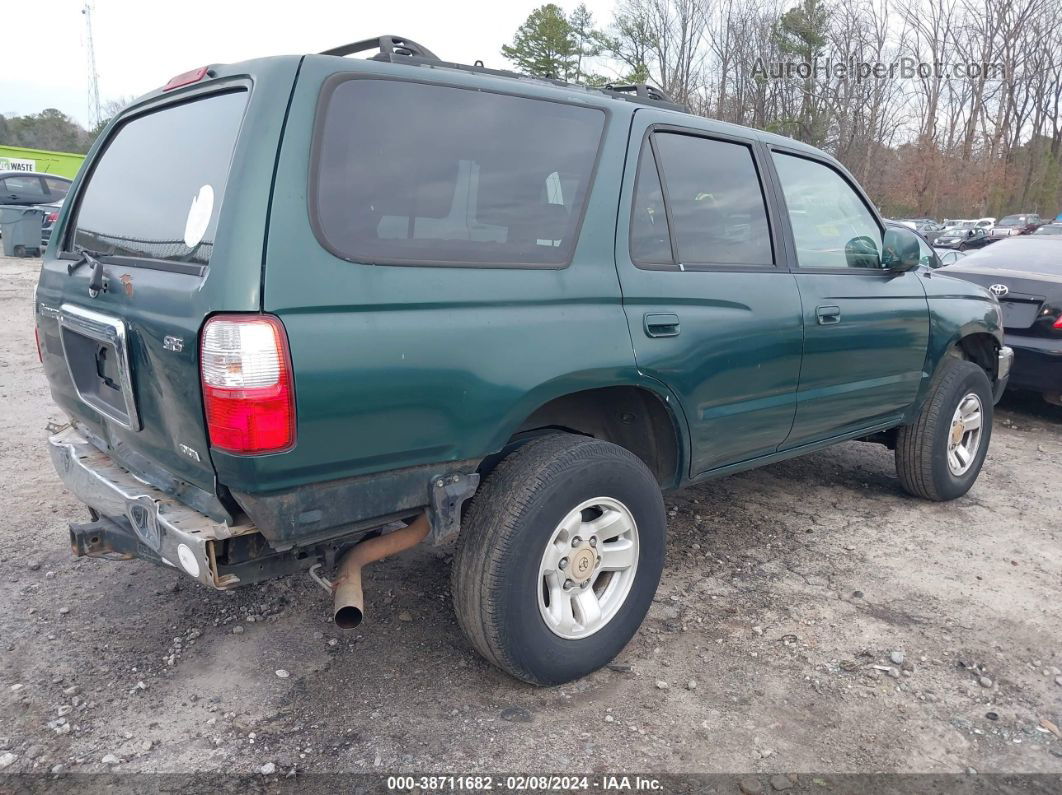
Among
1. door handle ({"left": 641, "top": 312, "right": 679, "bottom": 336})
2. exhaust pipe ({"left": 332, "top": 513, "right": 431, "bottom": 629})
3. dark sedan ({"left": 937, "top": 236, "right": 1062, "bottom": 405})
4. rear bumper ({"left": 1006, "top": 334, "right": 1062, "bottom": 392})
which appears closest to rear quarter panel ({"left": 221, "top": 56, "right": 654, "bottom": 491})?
door handle ({"left": 641, "top": 312, "right": 679, "bottom": 336})

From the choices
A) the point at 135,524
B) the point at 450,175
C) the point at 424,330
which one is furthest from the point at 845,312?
the point at 135,524

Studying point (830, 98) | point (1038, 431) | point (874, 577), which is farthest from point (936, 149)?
point (874, 577)

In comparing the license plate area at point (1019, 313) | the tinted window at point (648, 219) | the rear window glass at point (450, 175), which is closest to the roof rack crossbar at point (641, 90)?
the tinted window at point (648, 219)

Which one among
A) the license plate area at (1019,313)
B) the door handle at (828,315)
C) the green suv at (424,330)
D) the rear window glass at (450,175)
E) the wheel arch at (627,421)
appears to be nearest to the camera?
the green suv at (424,330)

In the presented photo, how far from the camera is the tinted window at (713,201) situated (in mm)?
3074

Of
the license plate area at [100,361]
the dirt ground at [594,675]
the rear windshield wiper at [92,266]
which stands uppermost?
the rear windshield wiper at [92,266]

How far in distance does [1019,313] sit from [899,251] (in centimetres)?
346

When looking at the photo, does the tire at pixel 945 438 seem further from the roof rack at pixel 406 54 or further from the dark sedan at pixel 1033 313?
the roof rack at pixel 406 54

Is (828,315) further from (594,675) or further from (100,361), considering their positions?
(100,361)

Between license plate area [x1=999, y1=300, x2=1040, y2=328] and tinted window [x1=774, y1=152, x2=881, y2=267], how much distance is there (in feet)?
10.5

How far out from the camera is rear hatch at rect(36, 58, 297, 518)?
6.82ft

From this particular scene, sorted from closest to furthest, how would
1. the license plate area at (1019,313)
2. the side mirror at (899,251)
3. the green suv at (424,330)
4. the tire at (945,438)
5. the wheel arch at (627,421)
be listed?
the green suv at (424,330) → the wheel arch at (627,421) → the side mirror at (899,251) → the tire at (945,438) → the license plate area at (1019,313)

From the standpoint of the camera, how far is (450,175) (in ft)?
7.98

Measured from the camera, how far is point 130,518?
94.7 inches
